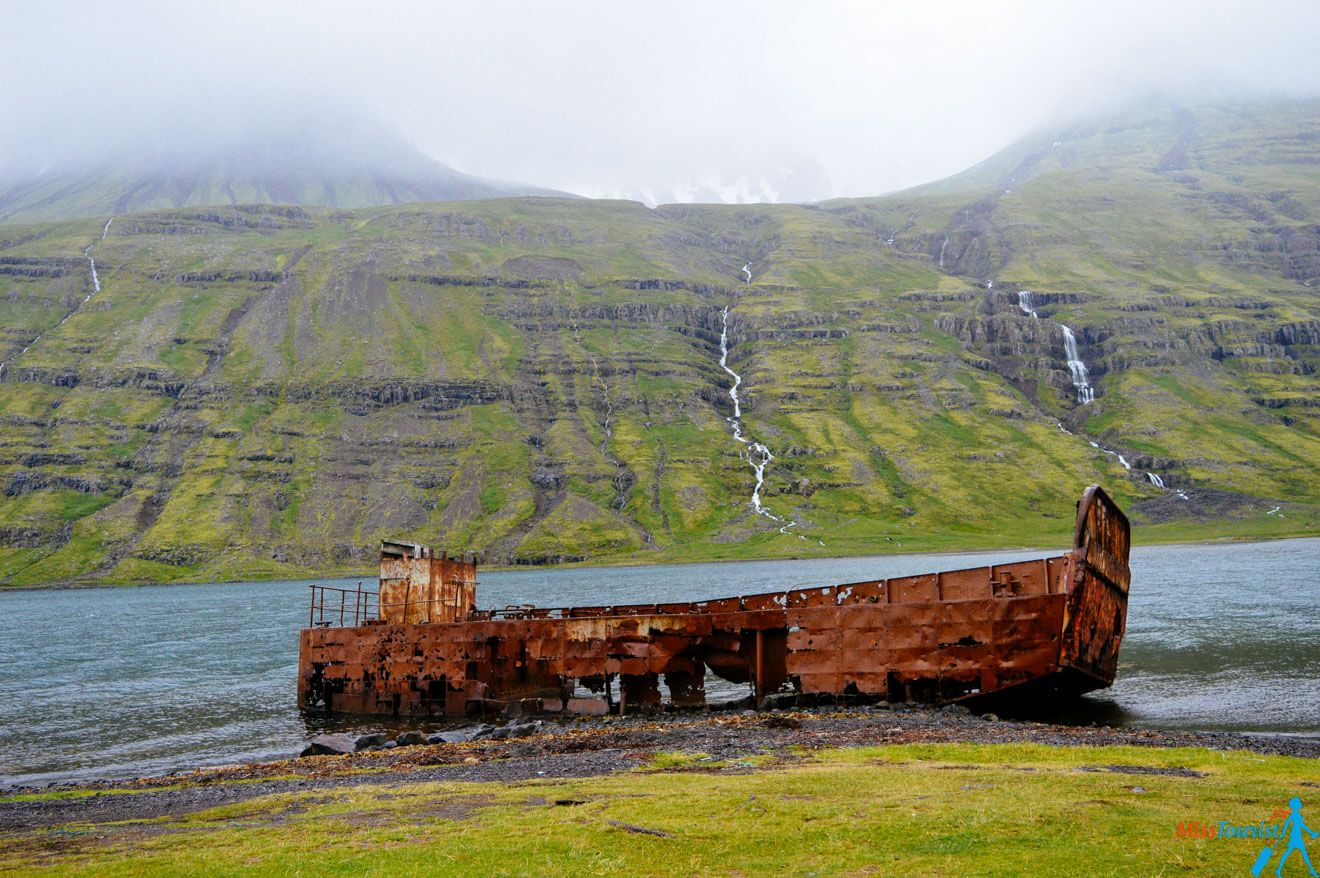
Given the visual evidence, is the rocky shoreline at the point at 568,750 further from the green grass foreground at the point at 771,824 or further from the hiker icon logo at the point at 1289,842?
the hiker icon logo at the point at 1289,842

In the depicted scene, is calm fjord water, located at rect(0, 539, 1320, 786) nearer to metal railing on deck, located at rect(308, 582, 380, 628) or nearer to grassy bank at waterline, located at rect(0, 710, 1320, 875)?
metal railing on deck, located at rect(308, 582, 380, 628)

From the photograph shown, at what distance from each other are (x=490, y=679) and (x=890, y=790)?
24.3 meters

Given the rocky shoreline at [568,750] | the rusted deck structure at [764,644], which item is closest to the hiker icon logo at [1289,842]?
the rocky shoreline at [568,750]

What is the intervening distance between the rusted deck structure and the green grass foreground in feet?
27.5

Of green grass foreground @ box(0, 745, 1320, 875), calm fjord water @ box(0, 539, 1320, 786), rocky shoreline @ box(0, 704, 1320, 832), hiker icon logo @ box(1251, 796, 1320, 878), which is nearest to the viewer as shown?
hiker icon logo @ box(1251, 796, 1320, 878)


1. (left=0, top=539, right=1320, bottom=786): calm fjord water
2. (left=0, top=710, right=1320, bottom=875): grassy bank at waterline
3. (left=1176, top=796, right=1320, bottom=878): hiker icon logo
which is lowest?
(left=0, top=539, right=1320, bottom=786): calm fjord water

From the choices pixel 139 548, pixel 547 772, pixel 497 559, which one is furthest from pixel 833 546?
pixel 547 772

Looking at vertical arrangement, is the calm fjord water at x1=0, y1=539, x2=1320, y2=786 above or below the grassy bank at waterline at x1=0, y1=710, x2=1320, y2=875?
below

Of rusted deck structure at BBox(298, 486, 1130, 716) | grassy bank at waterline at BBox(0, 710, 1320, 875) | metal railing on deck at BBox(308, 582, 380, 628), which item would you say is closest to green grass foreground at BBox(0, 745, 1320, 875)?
grassy bank at waterline at BBox(0, 710, 1320, 875)

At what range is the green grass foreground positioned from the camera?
462 inches

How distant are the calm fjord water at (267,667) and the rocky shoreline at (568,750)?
17.1 feet

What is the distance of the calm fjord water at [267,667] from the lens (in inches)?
1297

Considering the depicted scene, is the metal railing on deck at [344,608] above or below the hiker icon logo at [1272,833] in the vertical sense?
below

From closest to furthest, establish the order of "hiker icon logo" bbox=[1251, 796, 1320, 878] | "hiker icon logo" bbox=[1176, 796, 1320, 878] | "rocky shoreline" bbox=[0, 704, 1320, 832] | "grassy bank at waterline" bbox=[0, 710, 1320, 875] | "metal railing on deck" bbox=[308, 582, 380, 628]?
1. "hiker icon logo" bbox=[1251, 796, 1320, 878]
2. "hiker icon logo" bbox=[1176, 796, 1320, 878]
3. "grassy bank at waterline" bbox=[0, 710, 1320, 875]
4. "rocky shoreline" bbox=[0, 704, 1320, 832]
5. "metal railing on deck" bbox=[308, 582, 380, 628]
